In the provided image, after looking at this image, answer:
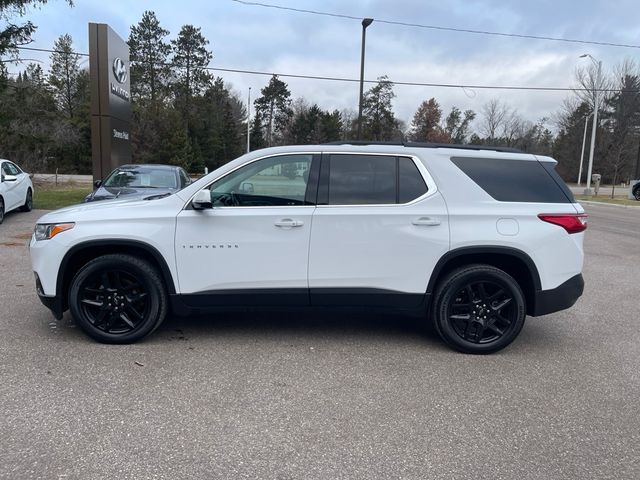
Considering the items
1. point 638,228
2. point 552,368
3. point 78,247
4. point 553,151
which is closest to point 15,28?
point 78,247

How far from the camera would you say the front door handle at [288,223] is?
4.21 metres

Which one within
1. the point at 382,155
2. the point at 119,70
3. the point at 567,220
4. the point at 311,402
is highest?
the point at 119,70

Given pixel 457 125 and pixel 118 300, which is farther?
pixel 457 125

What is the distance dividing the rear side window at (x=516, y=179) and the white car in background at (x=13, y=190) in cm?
1129

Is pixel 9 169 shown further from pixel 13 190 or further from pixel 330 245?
pixel 330 245

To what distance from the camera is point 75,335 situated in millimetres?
4582

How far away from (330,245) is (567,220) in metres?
2.09

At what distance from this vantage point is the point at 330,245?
4.26 meters

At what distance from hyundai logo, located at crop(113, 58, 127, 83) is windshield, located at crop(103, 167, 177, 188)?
788 centimetres

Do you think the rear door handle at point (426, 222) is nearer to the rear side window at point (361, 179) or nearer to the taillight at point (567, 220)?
the rear side window at point (361, 179)

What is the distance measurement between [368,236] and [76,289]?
2538 mm

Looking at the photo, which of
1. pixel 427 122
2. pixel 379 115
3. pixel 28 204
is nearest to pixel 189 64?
pixel 379 115

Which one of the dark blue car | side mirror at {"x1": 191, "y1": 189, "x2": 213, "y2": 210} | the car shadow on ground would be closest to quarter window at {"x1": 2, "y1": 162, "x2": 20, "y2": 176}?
the dark blue car

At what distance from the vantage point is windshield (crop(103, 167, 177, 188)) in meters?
10.5
